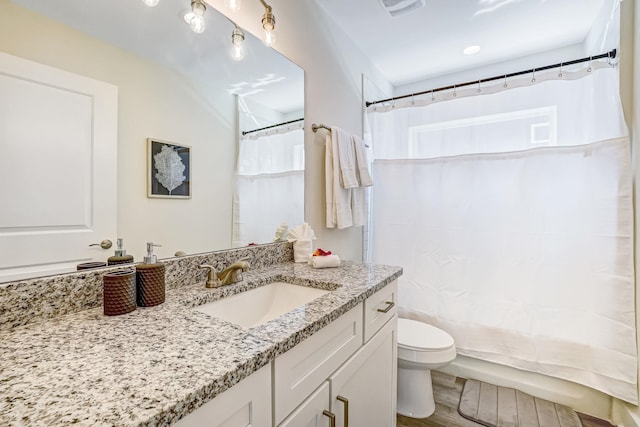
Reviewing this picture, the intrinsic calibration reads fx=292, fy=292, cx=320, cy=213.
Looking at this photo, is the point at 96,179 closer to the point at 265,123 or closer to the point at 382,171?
the point at 265,123

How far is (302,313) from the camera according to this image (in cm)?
79

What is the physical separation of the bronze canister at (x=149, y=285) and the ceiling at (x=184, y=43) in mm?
674

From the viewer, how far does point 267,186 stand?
1456 mm

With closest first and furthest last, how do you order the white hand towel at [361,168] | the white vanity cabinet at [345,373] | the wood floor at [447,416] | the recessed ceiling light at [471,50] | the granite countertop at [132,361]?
1. the granite countertop at [132,361]
2. the white vanity cabinet at [345,373]
3. the wood floor at [447,416]
4. the white hand towel at [361,168]
5. the recessed ceiling light at [471,50]

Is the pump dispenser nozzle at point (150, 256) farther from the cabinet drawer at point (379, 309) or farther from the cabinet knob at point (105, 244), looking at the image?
the cabinet drawer at point (379, 309)

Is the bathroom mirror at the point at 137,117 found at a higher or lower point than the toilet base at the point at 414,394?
higher

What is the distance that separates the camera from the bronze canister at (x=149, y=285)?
809mm

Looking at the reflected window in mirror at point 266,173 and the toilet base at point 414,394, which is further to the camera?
the toilet base at point 414,394

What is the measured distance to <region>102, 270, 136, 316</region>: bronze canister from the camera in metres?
0.74

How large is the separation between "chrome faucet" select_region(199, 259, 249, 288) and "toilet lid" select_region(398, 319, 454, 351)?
1.07 metres

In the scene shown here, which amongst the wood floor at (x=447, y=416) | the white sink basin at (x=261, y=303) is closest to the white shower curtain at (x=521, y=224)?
the wood floor at (x=447, y=416)

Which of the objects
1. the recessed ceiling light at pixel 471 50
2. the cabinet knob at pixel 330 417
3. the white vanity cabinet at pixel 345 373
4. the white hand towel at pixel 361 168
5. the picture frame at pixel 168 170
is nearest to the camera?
the white vanity cabinet at pixel 345 373

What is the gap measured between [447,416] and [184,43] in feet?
7.34

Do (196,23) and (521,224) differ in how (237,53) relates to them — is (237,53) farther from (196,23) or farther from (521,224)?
(521,224)
